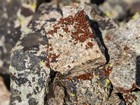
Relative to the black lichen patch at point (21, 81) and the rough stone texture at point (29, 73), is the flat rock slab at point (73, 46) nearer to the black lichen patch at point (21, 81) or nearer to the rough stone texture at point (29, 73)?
the rough stone texture at point (29, 73)

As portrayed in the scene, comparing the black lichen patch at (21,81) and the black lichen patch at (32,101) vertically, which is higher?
the black lichen patch at (21,81)

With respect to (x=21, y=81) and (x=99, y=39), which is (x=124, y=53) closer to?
(x=99, y=39)

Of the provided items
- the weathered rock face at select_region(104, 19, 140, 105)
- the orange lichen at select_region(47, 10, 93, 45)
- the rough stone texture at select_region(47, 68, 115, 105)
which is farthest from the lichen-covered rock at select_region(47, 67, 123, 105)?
the orange lichen at select_region(47, 10, 93, 45)

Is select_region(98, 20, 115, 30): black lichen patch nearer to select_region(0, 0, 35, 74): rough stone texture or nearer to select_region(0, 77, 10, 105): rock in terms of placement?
select_region(0, 0, 35, 74): rough stone texture

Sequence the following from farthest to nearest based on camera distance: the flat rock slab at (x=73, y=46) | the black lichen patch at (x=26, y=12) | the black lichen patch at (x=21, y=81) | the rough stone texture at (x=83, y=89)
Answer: the black lichen patch at (x=26, y=12) → the black lichen patch at (x=21, y=81) → the rough stone texture at (x=83, y=89) → the flat rock slab at (x=73, y=46)

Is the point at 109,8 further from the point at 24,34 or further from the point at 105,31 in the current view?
the point at 24,34

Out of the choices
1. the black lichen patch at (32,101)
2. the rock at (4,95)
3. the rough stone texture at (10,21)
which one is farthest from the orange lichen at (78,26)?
the rock at (4,95)

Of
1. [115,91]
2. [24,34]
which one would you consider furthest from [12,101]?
[115,91]
